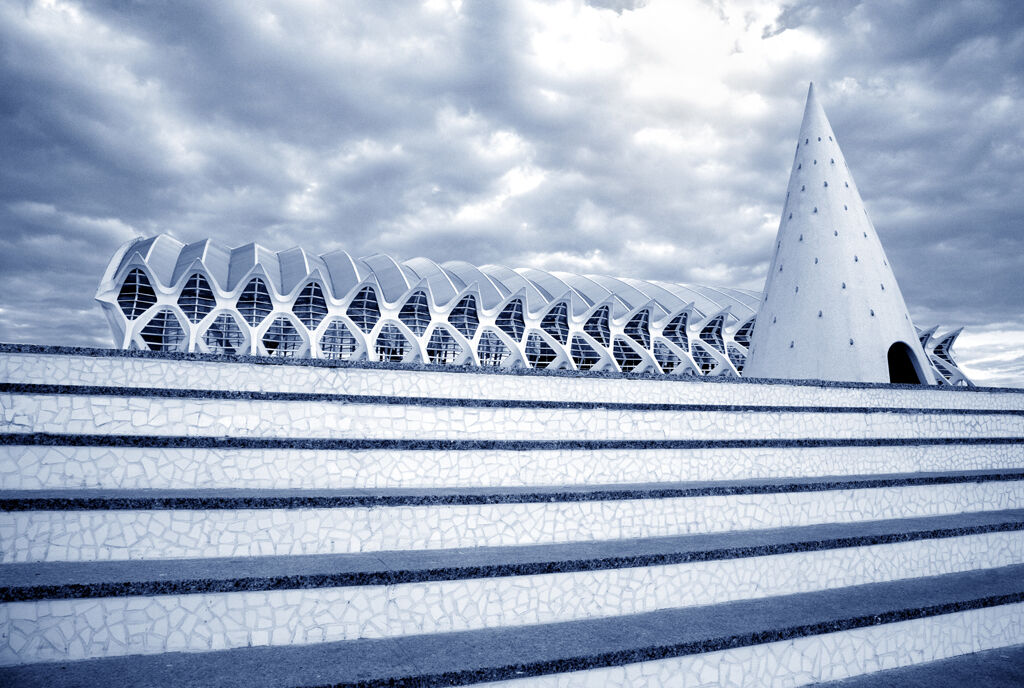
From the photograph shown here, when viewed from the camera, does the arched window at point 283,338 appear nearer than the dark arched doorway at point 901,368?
No

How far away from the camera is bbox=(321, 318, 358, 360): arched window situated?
31.0 metres

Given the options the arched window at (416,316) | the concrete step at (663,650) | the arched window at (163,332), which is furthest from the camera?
the arched window at (416,316)

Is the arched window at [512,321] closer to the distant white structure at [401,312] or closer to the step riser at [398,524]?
the distant white structure at [401,312]

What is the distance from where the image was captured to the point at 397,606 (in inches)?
148

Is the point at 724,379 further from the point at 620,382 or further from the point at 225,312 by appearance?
the point at 225,312

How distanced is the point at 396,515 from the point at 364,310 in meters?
27.7

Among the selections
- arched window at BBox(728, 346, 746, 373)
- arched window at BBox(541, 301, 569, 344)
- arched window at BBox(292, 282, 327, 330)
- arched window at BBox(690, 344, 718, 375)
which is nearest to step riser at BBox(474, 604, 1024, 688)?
arched window at BBox(292, 282, 327, 330)

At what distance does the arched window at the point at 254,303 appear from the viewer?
27.8 m

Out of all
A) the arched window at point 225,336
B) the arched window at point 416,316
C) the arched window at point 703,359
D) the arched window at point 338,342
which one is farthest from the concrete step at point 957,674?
the arched window at point 703,359

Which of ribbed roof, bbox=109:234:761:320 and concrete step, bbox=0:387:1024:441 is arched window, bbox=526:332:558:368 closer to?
ribbed roof, bbox=109:234:761:320

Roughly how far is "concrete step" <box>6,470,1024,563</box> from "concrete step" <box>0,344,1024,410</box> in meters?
1.23

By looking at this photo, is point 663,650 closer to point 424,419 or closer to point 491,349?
point 424,419

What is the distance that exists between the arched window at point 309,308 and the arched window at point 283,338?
71cm

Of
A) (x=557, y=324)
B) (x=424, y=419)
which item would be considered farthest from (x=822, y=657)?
(x=557, y=324)
